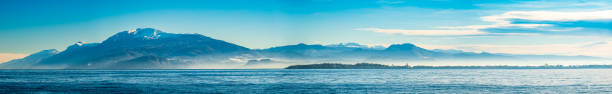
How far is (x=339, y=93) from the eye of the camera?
65312 millimetres

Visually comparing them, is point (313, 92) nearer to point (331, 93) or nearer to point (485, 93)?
point (331, 93)

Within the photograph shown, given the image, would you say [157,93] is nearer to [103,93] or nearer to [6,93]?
[103,93]

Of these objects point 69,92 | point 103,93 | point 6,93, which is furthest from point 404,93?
point 6,93

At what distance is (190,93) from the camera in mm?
65312

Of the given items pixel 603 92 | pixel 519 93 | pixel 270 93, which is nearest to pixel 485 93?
pixel 519 93

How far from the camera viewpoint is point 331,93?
65.4m

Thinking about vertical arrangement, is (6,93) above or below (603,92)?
above

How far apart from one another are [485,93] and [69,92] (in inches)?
1896

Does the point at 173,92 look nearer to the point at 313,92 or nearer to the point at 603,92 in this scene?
the point at 313,92

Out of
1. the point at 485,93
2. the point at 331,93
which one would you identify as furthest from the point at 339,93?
the point at 485,93

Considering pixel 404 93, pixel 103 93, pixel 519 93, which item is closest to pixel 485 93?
pixel 519 93

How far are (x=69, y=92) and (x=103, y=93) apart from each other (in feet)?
13.9

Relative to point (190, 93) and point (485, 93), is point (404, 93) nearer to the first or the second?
point (485, 93)

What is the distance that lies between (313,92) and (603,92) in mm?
33530
